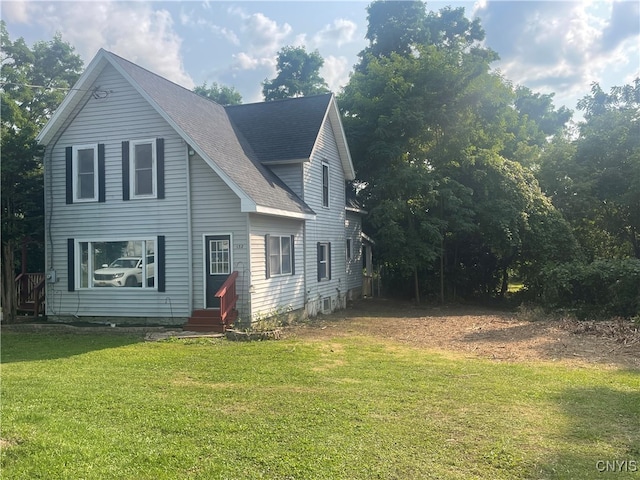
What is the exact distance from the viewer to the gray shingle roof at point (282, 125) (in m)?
16.3

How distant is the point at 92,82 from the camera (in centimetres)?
1390

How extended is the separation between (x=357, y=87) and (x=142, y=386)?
2043cm

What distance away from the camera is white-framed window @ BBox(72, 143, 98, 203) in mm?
14250

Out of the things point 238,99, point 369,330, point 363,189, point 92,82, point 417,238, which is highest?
point 238,99

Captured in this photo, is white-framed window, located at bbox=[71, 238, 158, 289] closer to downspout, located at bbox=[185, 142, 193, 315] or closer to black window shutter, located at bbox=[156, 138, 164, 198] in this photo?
downspout, located at bbox=[185, 142, 193, 315]

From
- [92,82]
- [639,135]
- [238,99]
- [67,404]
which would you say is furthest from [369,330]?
[238,99]

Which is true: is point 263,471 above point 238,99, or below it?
below

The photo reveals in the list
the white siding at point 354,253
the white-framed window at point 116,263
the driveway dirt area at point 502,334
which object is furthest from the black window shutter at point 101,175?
the white siding at point 354,253

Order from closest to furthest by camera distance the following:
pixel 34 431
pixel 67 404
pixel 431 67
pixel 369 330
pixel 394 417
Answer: pixel 34 431
pixel 394 417
pixel 67 404
pixel 369 330
pixel 431 67

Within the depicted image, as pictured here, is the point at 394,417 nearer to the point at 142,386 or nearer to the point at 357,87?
the point at 142,386

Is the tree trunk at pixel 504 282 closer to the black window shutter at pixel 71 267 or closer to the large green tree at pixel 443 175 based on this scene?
the large green tree at pixel 443 175

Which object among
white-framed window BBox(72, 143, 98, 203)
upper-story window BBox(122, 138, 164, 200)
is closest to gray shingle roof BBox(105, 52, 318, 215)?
upper-story window BBox(122, 138, 164, 200)

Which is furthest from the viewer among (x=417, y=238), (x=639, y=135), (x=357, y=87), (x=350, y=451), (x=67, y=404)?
(x=357, y=87)

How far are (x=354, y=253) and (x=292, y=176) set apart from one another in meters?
7.41
